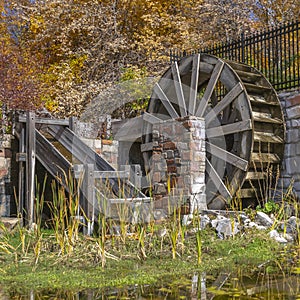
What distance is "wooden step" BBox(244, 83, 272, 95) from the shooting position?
7848 millimetres

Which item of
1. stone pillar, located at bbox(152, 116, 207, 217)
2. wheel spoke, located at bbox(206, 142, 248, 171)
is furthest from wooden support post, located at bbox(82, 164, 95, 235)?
wheel spoke, located at bbox(206, 142, 248, 171)

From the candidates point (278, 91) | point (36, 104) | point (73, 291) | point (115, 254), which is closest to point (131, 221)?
point (115, 254)

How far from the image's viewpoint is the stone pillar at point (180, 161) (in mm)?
6809

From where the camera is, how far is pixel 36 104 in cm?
1277

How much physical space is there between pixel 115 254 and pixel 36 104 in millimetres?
9116

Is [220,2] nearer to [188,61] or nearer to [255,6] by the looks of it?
[255,6]

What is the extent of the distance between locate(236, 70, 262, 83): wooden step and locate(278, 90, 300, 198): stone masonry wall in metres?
0.63

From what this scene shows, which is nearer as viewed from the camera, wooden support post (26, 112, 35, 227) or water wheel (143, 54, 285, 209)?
wooden support post (26, 112, 35, 227)

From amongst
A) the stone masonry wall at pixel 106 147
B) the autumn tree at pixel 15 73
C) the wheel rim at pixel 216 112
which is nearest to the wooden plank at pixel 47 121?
the stone masonry wall at pixel 106 147

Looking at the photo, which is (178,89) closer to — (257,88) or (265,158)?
(257,88)

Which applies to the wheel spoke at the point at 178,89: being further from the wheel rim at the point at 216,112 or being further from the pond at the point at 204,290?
the pond at the point at 204,290

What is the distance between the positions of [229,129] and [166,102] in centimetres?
179

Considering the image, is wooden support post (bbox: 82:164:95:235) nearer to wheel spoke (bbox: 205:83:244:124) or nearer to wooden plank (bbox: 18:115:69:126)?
wooden plank (bbox: 18:115:69:126)

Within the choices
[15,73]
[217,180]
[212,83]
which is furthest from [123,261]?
[15,73]
